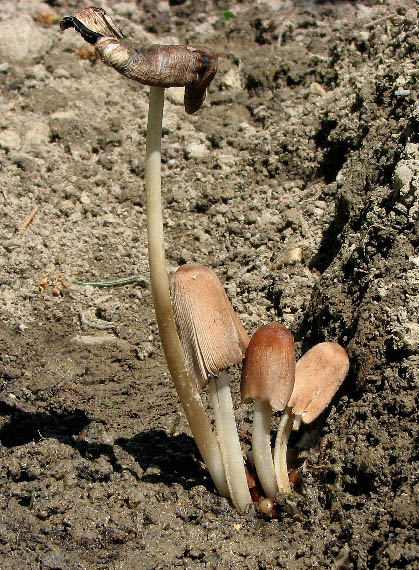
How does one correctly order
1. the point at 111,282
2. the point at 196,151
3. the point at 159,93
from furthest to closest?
the point at 196,151, the point at 111,282, the point at 159,93

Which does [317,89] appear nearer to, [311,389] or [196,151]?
[196,151]

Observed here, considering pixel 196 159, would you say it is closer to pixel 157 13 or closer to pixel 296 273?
pixel 296 273

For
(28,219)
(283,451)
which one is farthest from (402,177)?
(28,219)

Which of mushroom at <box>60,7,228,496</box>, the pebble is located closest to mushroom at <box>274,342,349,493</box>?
mushroom at <box>60,7,228,496</box>

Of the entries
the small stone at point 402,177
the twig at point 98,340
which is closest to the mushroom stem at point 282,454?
the small stone at point 402,177

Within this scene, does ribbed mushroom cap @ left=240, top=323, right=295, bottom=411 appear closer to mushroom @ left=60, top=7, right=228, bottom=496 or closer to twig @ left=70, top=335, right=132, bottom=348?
mushroom @ left=60, top=7, right=228, bottom=496

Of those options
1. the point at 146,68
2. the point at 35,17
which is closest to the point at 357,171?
the point at 146,68

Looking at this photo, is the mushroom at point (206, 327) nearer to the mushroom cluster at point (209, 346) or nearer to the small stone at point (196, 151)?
A: the mushroom cluster at point (209, 346)
